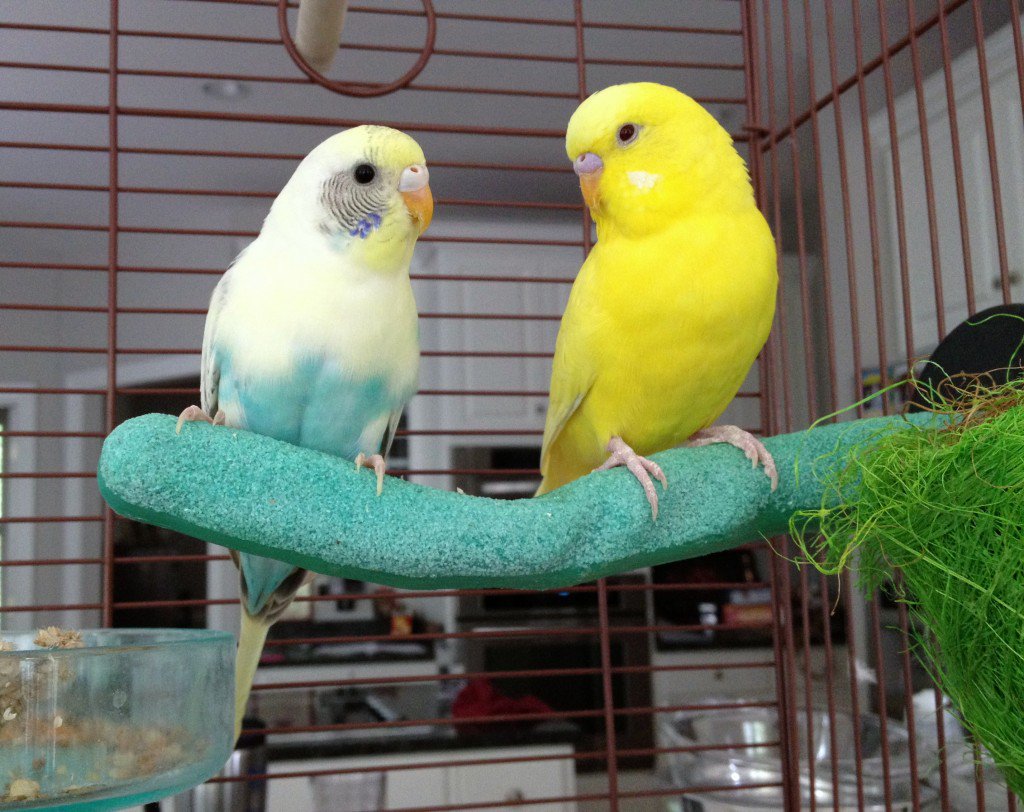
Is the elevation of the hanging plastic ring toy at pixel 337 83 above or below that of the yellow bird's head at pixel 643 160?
above

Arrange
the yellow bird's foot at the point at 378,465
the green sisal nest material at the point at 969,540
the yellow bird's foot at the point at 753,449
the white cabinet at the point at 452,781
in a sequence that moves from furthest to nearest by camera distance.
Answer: the white cabinet at the point at 452,781
the yellow bird's foot at the point at 753,449
the yellow bird's foot at the point at 378,465
the green sisal nest material at the point at 969,540

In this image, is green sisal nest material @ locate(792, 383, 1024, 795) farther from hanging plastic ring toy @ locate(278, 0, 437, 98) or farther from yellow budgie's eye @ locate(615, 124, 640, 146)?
hanging plastic ring toy @ locate(278, 0, 437, 98)

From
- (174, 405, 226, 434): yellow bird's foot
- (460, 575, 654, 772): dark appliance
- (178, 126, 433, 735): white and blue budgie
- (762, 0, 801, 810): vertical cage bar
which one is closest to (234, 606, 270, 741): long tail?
(178, 126, 433, 735): white and blue budgie

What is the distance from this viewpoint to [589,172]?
0.79 m

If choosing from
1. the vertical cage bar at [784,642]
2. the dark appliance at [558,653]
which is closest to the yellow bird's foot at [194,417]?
the vertical cage bar at [784,642]

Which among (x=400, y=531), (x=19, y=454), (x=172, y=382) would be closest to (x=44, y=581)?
(x=19, y=454)

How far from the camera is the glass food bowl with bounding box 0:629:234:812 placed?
18.9 inches

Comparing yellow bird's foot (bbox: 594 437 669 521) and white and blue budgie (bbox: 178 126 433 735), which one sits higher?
white and blue budgie (bbox: 178 126 433 735)

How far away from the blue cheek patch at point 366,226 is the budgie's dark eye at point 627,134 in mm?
229

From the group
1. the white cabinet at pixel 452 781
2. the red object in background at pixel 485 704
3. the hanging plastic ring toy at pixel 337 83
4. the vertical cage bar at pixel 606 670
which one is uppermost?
the hanging plastic ring toy at pixel 337 83

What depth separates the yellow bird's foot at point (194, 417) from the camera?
0.55 meters

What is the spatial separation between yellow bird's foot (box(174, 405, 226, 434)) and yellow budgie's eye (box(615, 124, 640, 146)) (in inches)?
16.1

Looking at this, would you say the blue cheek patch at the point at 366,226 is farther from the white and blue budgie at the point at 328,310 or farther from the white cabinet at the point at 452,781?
the white cabinet at the point at 452,781

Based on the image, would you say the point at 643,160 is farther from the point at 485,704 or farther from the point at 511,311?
the point at 511,311
